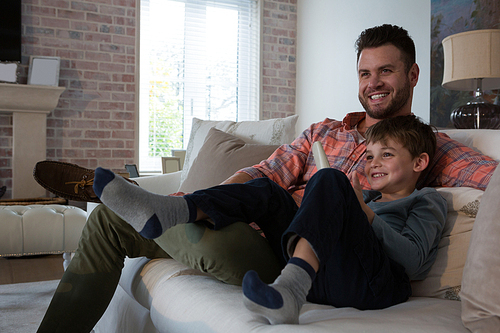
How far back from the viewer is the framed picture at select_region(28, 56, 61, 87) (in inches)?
139

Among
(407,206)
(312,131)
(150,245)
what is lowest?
(150,245)

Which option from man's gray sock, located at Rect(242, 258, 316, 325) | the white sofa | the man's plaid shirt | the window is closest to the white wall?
the window

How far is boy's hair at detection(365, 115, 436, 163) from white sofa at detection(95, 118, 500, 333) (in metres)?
0.15

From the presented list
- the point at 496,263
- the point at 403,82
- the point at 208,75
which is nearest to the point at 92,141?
the point at 208,75

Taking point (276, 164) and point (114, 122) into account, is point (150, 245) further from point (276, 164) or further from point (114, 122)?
point (114, 122)

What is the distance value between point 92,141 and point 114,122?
0.84 ft

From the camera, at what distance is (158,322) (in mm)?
1088

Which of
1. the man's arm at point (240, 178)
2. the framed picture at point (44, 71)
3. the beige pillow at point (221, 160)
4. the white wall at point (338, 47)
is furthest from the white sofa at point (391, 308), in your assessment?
the framed picture at point (44, 71)

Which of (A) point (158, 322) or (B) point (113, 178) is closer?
(B) point (113, 178)

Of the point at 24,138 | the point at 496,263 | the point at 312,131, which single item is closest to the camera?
the point at 496,263

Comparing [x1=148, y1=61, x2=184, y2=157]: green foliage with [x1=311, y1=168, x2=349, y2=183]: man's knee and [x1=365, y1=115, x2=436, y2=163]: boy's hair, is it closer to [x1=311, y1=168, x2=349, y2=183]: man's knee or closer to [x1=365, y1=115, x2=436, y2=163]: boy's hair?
[x1=365, y1=115, x2=436, y2=163]: boy's hair

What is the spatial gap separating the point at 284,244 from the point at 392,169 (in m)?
0.48

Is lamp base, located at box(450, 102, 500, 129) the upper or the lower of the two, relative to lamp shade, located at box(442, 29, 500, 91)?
lower

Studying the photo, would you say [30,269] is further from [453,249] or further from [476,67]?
[476,67]
